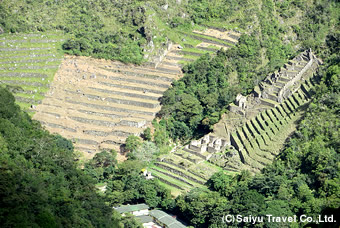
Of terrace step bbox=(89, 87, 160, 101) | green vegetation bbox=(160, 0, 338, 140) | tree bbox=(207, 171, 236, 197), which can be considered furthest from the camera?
terrace step bbox=(89, 87, 160, 101)

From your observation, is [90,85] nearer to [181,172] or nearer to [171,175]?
[171,175]

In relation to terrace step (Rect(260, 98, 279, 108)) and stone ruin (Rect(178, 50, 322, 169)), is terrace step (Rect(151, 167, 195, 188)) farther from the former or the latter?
terrace step (Rect(260, 98, 279, 108))

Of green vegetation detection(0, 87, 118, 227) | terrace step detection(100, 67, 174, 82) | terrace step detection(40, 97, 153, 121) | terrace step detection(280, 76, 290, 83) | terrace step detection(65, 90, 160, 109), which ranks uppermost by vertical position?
terrace step detection(280, 76, 290, 83)

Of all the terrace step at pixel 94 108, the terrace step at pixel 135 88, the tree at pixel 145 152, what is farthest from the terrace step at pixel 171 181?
the terrace step at pixel 135 88

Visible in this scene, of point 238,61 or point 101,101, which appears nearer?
point 101,101

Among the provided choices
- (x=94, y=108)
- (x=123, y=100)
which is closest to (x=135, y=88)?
(x=123, y=100)

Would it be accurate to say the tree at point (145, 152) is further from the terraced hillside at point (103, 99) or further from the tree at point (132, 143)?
the terraced hillside at point (103, 99)

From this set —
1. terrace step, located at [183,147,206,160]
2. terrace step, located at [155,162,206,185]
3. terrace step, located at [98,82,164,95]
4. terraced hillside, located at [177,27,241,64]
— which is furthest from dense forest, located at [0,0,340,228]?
terrace step, located at [183,147,206,160]
